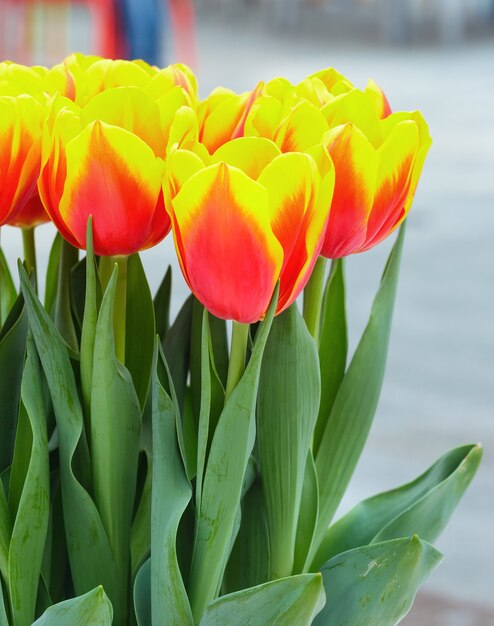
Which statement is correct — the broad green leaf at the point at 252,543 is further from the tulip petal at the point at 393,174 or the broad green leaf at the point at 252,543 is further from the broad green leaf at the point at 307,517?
the tulip petal at the point at 393,174

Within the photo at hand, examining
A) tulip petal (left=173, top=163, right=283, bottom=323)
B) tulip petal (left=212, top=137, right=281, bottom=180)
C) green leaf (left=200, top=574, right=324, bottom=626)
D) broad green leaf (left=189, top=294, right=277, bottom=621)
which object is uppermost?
tulip petal (left=212, top=137, right=281, bottom=180)

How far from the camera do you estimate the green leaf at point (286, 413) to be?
459mm

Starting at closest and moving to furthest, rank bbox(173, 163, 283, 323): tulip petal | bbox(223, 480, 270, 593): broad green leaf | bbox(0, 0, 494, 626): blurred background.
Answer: bbox(173, 163, 283, 323): tulip petal → bbox(223, 480, 270, 593): broad green leaf → bbox(0, 0, 494, 626): blurred background

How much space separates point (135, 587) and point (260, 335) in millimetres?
136

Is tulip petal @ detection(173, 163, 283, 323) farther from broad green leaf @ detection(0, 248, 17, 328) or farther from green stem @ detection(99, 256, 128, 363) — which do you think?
broad green leaf @ detection(0, 248, 17, 328)

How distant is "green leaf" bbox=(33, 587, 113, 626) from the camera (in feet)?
1.40

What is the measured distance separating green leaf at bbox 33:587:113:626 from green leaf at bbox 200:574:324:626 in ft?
0.14

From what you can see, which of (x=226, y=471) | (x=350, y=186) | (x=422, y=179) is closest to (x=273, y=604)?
(x=226, y=471)

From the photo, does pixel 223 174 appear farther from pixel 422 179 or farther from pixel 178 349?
pixel 422 179

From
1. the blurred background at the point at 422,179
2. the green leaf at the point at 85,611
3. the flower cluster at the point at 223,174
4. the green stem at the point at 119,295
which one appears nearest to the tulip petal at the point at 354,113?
the flower cluster at the point at 223,174

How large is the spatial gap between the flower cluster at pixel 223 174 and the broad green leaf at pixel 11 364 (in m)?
0.05

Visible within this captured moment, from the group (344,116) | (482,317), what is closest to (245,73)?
(482,317)

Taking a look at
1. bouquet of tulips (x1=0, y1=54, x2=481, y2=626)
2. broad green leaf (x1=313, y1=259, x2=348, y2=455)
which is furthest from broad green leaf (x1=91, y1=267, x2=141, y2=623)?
broad green leaf (x1=313, y1=259, x2=348, y2=455)

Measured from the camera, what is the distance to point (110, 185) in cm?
42
